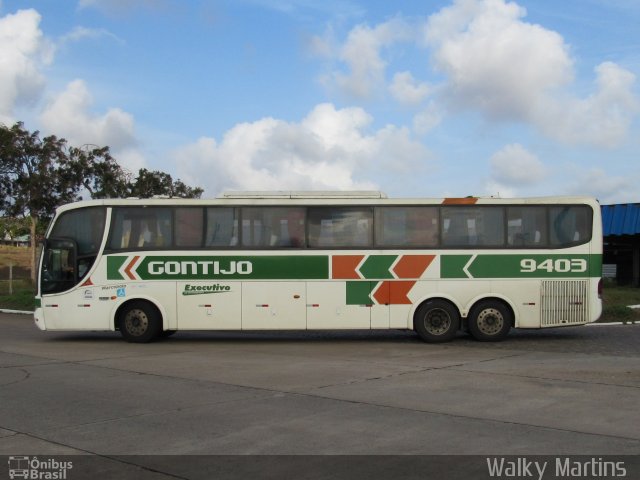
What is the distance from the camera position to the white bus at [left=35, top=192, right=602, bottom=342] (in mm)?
15508

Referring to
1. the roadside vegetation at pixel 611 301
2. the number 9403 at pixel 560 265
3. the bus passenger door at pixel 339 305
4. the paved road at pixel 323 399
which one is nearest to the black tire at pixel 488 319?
the paved road at pixel 323 399

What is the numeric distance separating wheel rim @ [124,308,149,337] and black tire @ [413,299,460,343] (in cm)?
604

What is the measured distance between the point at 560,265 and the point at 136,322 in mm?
9476

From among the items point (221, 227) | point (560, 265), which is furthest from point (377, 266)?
point (560, 265)

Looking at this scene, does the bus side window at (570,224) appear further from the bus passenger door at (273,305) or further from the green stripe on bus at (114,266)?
the green stripe on bus at (114,266)

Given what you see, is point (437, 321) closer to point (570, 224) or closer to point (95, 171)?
point (570, 224)

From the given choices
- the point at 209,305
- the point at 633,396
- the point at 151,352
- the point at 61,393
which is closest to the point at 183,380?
the point at 61,393

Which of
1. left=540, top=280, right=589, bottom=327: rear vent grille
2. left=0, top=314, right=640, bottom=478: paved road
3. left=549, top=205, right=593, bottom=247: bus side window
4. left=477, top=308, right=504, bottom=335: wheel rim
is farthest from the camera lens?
left=477, top=308, right=504, bottom=335: wheel rim

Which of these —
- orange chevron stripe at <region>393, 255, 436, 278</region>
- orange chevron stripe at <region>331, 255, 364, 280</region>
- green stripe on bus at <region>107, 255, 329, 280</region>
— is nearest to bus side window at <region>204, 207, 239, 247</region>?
green stripe on bus at <region>107, 255, 329, 280</region>

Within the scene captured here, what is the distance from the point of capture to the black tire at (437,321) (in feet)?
51.0

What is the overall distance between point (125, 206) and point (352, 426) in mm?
10013

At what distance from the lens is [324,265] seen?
15.6m

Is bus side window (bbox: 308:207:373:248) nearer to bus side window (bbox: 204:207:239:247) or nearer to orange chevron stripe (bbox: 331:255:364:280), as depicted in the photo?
orange chevron stripe (bbox: 331:255:364:280)
